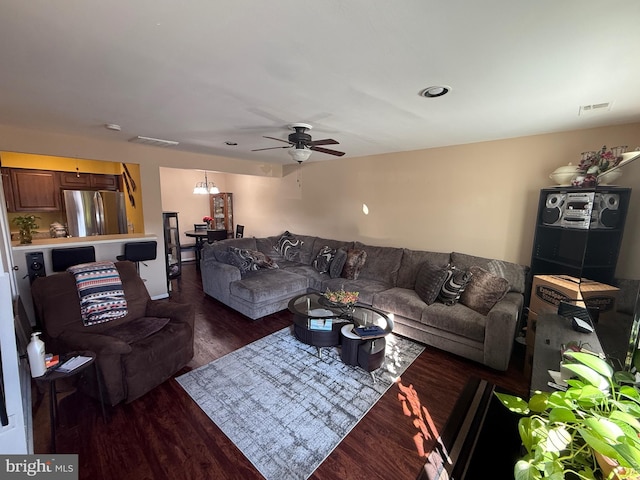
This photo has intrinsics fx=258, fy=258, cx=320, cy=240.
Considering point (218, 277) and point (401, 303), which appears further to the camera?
point (218, 277)

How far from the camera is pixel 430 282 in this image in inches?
123

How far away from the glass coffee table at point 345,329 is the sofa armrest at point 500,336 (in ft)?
3.01

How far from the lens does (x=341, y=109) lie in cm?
218

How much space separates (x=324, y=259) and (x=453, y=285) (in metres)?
2.05

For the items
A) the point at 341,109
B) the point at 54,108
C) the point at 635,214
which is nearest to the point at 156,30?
the point at 341,109

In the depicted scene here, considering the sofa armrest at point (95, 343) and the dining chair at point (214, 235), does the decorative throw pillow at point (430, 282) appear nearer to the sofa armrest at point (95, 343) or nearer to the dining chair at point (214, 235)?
the sofa armrest at point (95, 343)

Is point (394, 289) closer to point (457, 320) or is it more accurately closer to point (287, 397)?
point (457, 320)

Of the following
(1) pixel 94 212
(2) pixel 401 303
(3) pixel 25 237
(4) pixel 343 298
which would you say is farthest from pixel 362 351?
(1) pixel 94 212

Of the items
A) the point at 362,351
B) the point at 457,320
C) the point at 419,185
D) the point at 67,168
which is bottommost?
the point at 362,351

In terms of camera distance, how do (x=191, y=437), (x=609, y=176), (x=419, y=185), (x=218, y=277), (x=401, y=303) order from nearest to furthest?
(x=191, y=437) → (x=609, y=176) → (x=401, y=303) → (x=419, y=185) → (x=218, y=277)

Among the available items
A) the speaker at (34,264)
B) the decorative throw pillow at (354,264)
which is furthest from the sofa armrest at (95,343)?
the decorative throw pillow at (354,264)

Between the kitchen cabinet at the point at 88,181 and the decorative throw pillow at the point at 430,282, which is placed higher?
the kitchen cabinet at the point at 88,181

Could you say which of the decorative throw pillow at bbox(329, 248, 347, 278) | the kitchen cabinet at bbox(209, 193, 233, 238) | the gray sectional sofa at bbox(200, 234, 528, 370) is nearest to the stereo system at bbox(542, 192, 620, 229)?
the gray sectional sofa at bbox(200, 234, 528, 370)

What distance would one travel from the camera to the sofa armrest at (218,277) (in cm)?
381
